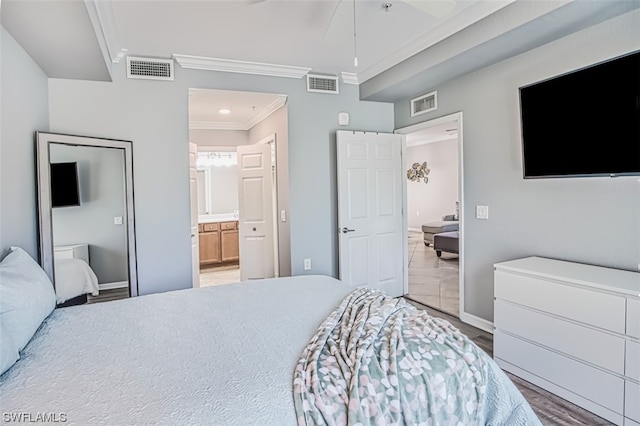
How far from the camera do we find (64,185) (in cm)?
281

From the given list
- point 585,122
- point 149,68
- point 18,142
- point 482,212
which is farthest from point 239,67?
point 585,122

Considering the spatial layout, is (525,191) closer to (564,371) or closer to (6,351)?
(564,371)

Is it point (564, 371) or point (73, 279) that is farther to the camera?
point (73, 279)

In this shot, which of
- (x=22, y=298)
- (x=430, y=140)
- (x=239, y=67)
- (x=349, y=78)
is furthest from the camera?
(x=430, y=140)

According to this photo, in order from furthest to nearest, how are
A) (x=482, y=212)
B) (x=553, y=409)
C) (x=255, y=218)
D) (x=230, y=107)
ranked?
(x=255, y=218)
(x=230, y=107)
(x=482, y=212)
(x=553, y=409)

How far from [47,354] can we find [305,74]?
3.40 meters

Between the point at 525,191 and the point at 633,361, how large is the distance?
1.39 meters

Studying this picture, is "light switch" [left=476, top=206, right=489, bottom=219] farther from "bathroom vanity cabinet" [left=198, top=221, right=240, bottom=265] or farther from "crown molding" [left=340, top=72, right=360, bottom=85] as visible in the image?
"bathroom vanity cabinet" [left=198, top=221, right=240, bottom=265]

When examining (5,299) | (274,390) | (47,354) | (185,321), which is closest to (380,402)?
(274,390)

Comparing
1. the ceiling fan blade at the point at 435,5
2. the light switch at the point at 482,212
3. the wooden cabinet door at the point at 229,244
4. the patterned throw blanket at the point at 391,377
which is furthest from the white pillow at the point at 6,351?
the wooden cabinet door at the point at 229,244

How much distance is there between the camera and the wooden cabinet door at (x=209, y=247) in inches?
246

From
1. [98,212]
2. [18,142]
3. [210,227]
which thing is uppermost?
[18,142]

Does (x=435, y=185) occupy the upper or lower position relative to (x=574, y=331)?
upper

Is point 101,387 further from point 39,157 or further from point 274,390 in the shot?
point 39,157
